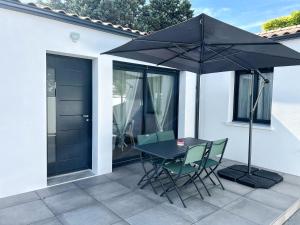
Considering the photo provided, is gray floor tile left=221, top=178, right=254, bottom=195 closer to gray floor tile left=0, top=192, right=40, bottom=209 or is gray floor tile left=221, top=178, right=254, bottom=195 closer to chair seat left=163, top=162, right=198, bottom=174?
chair seat left=163, top=162, right=198, bottom=174

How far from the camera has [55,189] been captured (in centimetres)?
397

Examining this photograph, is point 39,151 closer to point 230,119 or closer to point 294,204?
point 294,204

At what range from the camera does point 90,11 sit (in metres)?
13.2

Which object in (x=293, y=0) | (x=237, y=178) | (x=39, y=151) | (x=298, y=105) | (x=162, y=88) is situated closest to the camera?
(x=39, y=151)

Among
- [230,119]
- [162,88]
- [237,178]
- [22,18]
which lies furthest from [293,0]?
[22,18]

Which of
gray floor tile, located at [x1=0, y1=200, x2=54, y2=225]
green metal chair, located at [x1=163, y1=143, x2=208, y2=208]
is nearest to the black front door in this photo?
gray floor tile, located at [x1=0, y1=200, x2=54, y2=225]

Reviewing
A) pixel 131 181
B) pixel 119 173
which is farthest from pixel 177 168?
pixel 119 173

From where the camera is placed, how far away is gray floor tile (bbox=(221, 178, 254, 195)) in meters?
4.06

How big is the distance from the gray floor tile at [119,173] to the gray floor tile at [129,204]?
86cm

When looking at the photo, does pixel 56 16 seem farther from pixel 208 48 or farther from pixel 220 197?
pixel 220 197

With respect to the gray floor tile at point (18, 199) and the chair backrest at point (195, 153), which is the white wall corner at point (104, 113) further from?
the chair backrest at point (195, 153)

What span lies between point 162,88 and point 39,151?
3417 millimetres

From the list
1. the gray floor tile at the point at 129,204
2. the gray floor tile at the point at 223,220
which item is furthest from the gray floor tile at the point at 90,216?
the gray floor tile at the point at 223,220

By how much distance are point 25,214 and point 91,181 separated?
4.48ft
